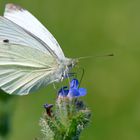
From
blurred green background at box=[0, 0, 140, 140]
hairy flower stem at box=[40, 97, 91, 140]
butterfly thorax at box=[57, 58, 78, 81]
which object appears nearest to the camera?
hairy flower stem at box=[40, 97, 91, 140]

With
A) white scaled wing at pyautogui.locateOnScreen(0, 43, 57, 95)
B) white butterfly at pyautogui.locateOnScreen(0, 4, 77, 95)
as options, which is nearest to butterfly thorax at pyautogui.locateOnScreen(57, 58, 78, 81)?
white butterfly at pyautogui.locateOnScreen(0, 4, 77, 95)

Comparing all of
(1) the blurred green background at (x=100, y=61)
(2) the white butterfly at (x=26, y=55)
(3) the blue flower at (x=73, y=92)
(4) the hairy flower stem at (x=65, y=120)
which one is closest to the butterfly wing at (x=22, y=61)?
(2) the white butterfly at (x=26, y=55)

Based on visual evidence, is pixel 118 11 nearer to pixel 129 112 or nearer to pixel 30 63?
pixel 129 112

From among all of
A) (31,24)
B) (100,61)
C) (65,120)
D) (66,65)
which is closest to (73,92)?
(65,120)

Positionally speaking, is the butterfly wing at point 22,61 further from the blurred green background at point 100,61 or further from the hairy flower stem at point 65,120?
the blurred green background at point 100,61

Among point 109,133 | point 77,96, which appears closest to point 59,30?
point 109,133

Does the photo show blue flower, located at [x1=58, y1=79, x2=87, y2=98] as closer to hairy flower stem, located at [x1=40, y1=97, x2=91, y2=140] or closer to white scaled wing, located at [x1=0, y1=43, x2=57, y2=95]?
hairy flower stem, located at [x1=40, y1=97, x2=91, y2=140]
